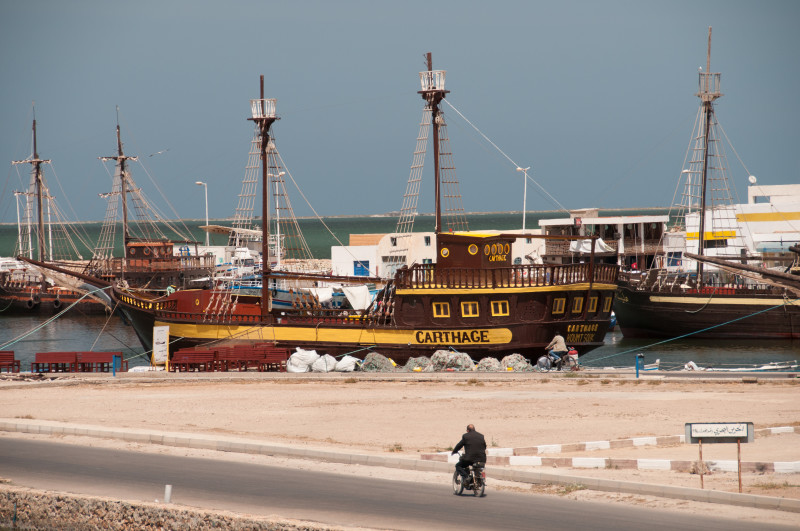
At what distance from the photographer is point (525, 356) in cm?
3253

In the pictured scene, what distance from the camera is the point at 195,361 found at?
3055 cm

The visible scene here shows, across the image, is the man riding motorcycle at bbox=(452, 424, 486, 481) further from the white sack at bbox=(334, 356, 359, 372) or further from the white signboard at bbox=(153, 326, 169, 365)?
the white signboard at bbox=(153, 326, 169, 365)

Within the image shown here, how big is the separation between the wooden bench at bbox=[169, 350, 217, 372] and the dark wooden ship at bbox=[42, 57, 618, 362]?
120 inches

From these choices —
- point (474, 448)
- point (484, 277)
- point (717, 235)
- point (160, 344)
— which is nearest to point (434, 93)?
point (484, 277)

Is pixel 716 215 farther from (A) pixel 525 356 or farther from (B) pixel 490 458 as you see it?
(B) pixel 490 458

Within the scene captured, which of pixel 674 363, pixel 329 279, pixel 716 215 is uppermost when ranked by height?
pixel 716 215

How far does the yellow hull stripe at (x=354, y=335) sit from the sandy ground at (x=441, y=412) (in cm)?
470

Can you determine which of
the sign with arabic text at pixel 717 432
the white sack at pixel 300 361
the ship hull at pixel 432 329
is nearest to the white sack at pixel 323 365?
the white sack at pixel 300 361

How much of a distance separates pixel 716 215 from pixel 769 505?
55325 millimetres

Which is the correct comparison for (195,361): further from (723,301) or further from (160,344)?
(723,301)

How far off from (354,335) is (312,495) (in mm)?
18699

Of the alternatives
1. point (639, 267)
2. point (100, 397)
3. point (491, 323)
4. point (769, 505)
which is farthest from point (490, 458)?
point (639, 267)

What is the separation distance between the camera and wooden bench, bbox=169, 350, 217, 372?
30562 millimetres

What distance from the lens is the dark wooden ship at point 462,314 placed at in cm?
3219
